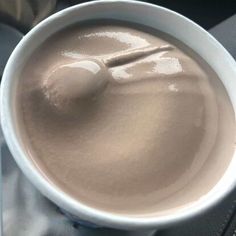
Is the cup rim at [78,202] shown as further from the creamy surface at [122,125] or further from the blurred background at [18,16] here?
the blurred background at [18,16]

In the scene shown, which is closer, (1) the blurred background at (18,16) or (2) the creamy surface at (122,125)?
(2) the creamy surface at (122,125)

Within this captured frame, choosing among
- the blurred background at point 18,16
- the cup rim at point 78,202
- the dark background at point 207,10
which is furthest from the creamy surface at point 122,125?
the dark background at point 207,10

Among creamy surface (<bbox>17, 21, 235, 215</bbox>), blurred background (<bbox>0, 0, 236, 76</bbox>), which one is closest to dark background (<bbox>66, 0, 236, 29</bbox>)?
blurred background (<bbox>0, 0, 236, 76</bbox>)

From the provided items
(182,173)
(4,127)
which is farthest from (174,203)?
(4,127)

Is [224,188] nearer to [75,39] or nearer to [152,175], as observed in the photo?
[152,175]

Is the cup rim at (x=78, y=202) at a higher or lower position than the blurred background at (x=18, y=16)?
higher

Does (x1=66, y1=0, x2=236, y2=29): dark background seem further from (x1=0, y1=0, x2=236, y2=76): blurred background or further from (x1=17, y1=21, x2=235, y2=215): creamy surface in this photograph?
(x1=17, y1=21, x2=235, y2=215): creamy surface

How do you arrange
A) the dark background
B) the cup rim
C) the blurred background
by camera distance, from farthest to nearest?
the dark background
the blurred background
the cup rim

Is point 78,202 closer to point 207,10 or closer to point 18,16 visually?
point 18,16
